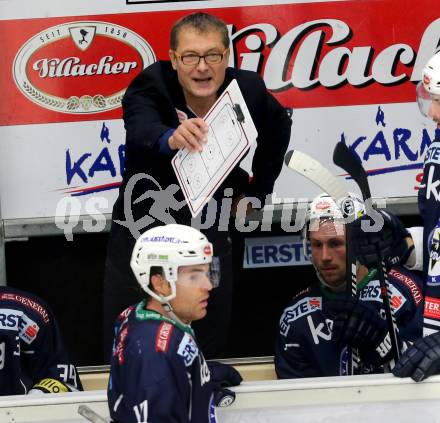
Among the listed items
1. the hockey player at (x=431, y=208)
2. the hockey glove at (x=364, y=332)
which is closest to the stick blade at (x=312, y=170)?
the hockey player at (x=431, y=208)

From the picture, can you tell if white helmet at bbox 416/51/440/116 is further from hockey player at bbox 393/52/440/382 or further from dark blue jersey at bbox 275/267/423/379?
dark blue jersey at bbox 275/267/423/379

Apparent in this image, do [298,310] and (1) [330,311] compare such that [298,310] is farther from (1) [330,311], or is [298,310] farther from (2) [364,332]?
(2) [364,332]

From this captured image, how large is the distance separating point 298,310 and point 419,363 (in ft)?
3.21

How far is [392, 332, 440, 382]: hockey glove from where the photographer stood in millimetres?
3844

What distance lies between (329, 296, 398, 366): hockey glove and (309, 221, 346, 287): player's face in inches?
4.0

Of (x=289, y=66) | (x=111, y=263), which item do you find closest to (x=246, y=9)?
(x=289, y=66)

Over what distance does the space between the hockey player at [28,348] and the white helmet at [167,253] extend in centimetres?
110

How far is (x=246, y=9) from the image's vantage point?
203 inches

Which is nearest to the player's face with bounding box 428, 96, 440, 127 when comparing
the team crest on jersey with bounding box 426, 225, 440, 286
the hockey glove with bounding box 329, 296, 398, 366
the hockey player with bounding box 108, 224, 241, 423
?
the team crest on jersey with bounding box 426, 225, 440, 286

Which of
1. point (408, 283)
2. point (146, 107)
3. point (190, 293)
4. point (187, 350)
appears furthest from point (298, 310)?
point (187, 350)

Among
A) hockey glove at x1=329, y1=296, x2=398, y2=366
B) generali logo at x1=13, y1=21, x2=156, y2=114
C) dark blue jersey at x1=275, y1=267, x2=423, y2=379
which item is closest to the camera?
hockey glove at x1=329, y1=296, x2=398, y2=366

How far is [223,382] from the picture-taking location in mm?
3846

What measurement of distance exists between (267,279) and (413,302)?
3.13 ft

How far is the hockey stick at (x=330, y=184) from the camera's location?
423 cm
